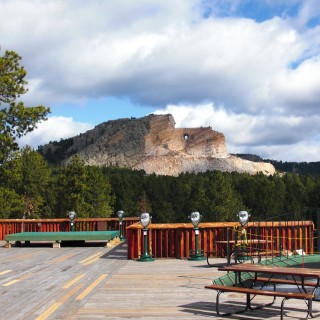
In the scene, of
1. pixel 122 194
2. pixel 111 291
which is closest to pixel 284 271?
pixel 111 291

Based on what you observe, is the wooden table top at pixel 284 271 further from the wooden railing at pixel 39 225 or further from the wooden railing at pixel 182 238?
the wooden railing at pixel 39 225

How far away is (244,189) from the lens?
95000 mm

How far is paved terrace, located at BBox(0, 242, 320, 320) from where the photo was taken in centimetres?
731

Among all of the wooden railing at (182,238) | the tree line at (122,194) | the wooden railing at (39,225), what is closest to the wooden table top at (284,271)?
the tree line at (122,194)

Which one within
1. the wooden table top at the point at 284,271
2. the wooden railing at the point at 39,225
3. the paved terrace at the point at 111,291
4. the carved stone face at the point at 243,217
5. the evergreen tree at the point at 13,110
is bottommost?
the paved terrace at the point at 111,291

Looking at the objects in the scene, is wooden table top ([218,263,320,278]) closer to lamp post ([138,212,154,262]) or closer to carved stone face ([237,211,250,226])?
carved stone face ([237,211,250,226])

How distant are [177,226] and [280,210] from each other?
7183cm

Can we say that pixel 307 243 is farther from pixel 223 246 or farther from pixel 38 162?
pixel 38 162

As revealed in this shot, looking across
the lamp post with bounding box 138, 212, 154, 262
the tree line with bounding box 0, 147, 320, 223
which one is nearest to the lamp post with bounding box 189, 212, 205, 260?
the lamp post with bounding box 138, 212, 154, 262

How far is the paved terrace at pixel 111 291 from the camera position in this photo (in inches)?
288

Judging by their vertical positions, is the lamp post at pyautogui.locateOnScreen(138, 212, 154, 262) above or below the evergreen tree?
below

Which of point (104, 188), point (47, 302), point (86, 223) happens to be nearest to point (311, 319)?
point (47, 302)

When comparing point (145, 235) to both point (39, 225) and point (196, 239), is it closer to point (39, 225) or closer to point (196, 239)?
point (196, 239)

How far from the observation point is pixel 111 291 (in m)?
9.31
